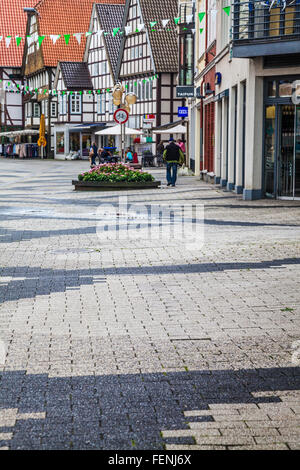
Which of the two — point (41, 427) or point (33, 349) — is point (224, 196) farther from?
point (41, 427)

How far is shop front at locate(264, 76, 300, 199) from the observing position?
20.8 m

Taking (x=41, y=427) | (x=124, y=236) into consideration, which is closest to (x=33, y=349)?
(x=41, y=427)

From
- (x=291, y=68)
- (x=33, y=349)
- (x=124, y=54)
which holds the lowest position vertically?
(x=33, y=349)

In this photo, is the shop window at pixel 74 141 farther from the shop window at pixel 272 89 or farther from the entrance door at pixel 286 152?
the entrance door at pixel 286 152

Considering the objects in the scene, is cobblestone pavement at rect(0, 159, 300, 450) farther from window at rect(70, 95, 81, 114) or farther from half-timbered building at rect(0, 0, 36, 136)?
half-timbered building at rect(0, 0, 36, 136)

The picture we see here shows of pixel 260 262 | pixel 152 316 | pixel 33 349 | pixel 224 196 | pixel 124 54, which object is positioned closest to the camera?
pixel 33 349

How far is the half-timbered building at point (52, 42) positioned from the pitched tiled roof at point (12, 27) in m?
8.69

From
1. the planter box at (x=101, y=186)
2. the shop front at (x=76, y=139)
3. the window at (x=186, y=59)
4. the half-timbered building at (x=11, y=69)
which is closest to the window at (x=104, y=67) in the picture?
the shop front at (x=76, y=139)

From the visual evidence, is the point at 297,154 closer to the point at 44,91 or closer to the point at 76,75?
the point at 76,75

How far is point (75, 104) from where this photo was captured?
233ft

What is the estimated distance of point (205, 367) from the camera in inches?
234

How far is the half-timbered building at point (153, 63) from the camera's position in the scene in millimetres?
56906

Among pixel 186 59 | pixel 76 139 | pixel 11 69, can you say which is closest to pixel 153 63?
pixel 186 59

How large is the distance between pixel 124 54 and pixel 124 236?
50.1 m
